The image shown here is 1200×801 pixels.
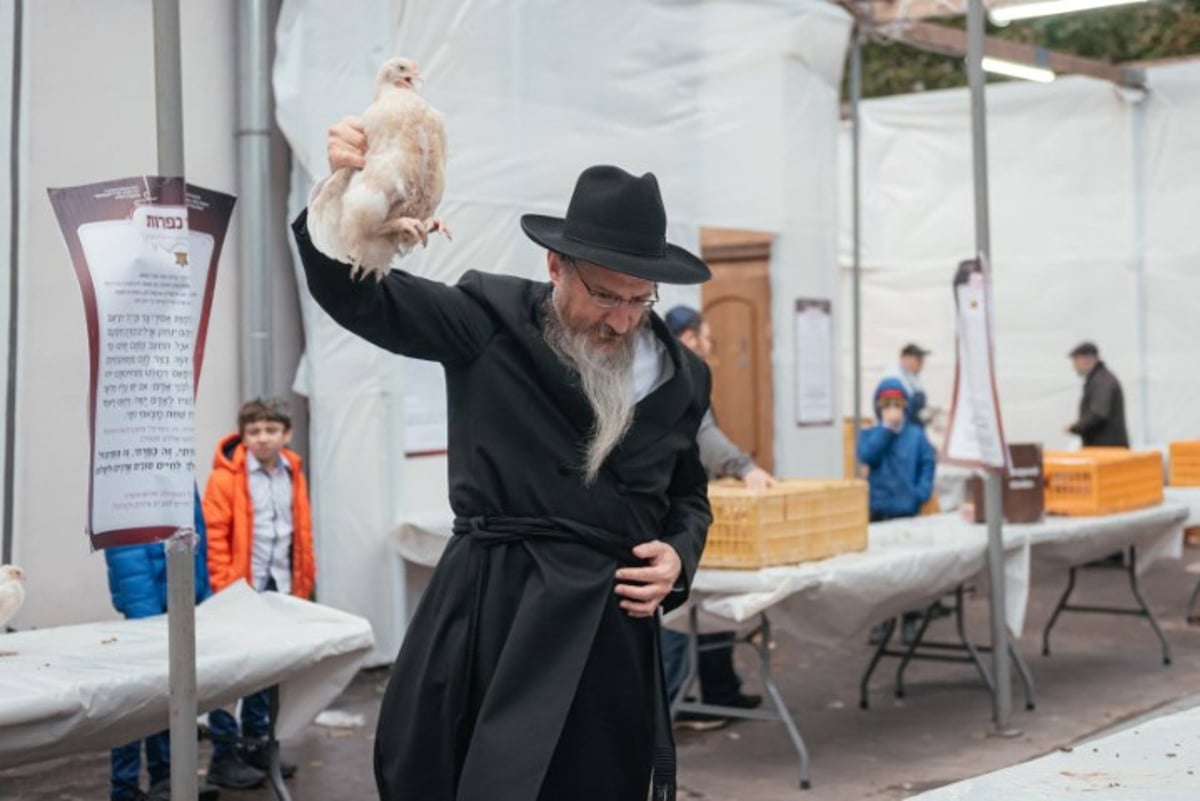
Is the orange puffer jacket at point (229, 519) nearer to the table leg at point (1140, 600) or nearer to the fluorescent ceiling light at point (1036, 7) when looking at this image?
the table leg at point (1140, 600)

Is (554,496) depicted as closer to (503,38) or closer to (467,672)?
(467,672)

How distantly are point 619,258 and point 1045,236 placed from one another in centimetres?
1168

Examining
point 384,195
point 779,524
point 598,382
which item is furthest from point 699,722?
point 384,195

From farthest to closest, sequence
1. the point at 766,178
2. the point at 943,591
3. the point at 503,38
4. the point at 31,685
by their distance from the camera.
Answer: the point at 766,178, the point at 503,38, the point at 943,591, the point at 31,685

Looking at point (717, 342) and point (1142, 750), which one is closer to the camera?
point (1142, 750)

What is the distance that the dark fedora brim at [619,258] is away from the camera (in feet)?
9.36

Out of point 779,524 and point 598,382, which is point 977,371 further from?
point 598,382

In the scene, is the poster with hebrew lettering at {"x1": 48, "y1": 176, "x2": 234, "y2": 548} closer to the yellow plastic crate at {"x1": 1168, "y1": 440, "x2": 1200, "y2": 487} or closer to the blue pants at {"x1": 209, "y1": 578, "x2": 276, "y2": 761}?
the blue pants at {"x1": 209, "y1": 578, "x2": 276, "y2": 761}

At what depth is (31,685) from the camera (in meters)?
4.12

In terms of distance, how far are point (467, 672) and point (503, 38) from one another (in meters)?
6.01

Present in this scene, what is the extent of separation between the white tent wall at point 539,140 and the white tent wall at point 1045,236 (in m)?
3.77

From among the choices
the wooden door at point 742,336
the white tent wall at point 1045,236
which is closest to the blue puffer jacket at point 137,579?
the wooden door at point 742,336

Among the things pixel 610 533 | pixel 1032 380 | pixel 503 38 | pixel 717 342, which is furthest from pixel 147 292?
pixel 1032 380

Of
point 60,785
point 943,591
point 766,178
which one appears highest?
point 766,178
